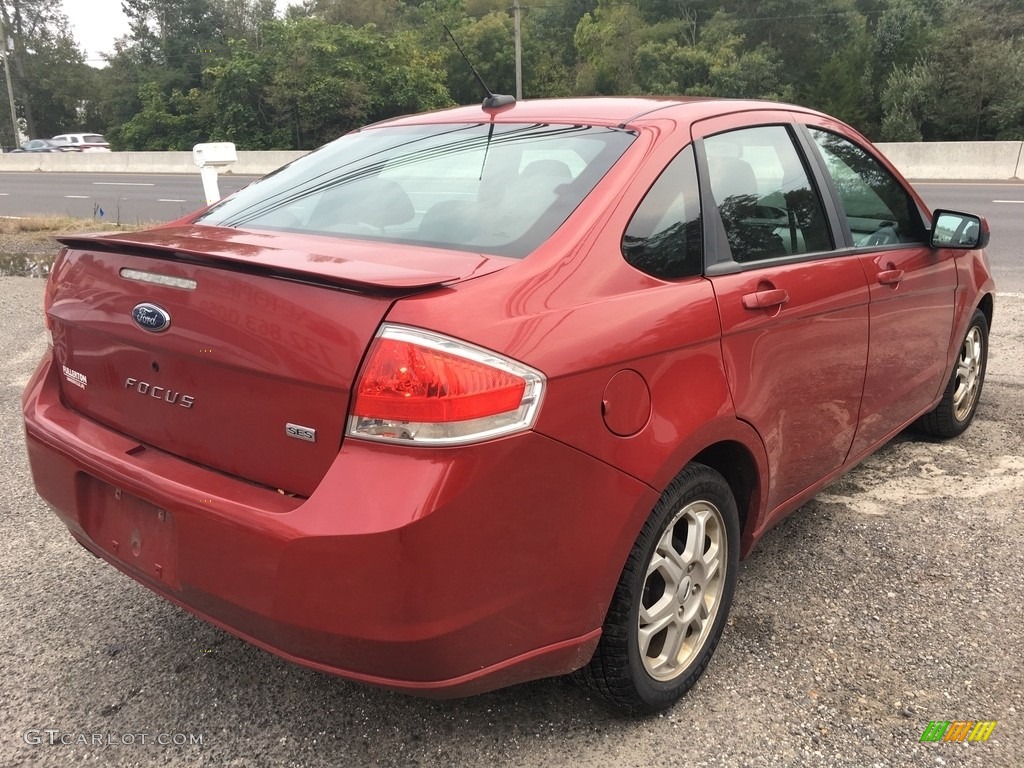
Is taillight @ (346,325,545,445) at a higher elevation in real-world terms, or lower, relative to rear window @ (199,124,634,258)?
lower

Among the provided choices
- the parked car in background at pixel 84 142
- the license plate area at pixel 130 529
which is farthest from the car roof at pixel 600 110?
the parked car in background at pixel 84 142

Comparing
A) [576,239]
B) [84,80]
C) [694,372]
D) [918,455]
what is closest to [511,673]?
[694,372]

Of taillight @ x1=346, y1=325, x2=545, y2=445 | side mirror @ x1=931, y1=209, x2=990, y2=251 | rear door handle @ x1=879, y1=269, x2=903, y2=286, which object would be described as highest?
side mirror @ x1=931, y1=209, x2=990, y2=251

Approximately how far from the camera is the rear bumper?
1.76 metres

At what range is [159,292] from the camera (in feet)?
6.95

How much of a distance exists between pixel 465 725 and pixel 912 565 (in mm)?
1889

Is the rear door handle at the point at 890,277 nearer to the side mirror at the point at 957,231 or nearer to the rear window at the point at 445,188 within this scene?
the side mirror at the point at 957,231

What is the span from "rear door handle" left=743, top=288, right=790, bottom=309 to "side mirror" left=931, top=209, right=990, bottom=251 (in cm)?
139

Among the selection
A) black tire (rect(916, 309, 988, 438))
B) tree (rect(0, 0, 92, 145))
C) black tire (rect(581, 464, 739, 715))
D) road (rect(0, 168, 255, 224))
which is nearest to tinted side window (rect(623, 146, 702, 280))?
black tire (rect(581, 464, 739, 715))

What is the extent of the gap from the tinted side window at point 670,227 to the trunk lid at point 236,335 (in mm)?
470

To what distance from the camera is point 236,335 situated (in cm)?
196

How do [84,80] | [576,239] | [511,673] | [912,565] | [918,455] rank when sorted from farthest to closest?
[84,80], [918,455], [912,565], [576,239], [511,673]

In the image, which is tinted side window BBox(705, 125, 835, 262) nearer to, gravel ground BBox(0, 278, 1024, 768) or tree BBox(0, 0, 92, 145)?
gravel ground BBox(0, 278, 1024, 768)

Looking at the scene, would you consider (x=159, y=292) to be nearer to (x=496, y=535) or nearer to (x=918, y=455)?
(x=496, y=535)
